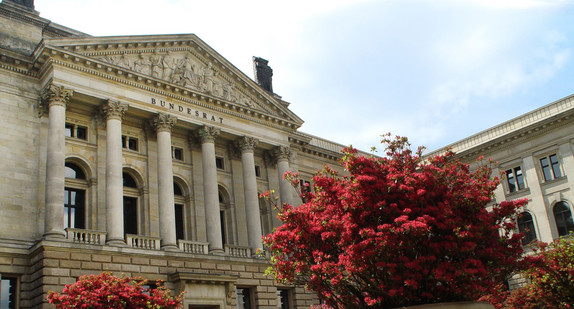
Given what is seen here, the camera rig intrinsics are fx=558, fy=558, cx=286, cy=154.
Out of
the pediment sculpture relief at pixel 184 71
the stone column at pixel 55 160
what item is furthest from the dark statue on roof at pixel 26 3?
the stone column at pixel 55 160

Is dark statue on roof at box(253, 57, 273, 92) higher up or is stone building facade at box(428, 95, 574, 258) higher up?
dark statue on roof at box(253, 57, 273, 92)

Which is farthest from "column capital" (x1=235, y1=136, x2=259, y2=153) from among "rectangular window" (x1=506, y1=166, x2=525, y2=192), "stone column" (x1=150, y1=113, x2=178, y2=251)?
"rectangular window" (x1=506, y1=166, x2=525, y2=192)

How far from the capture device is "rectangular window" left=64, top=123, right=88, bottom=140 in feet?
108

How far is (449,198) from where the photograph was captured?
20.4 metres

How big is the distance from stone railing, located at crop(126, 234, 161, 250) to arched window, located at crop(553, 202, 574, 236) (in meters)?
31.1

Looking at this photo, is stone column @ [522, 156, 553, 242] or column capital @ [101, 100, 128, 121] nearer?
column capital @ [101, 100, 128, 121]

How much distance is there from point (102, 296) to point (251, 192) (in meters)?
16.8

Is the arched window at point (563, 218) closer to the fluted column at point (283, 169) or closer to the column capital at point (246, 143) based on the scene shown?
the fluted column at point (283, 169)

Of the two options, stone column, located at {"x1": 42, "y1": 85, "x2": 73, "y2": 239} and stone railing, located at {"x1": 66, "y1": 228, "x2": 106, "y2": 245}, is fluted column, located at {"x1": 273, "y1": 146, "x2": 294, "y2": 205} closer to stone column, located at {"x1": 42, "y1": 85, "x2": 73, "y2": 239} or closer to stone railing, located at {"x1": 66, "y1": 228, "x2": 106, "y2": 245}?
stone railing, located at {"x1": 66, "y1": 228, "x2": 106, "y2": 245}

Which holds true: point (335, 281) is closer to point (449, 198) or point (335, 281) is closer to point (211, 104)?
point (449, 198)

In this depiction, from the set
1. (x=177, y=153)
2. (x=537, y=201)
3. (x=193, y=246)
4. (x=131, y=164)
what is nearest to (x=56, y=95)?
(x=131, y=164)

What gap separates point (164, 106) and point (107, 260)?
10978 mm

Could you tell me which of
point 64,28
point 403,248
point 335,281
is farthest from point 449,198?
point 64,28

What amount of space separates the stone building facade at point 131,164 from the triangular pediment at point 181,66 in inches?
3.4
